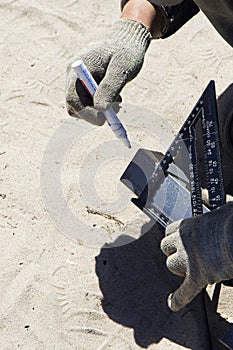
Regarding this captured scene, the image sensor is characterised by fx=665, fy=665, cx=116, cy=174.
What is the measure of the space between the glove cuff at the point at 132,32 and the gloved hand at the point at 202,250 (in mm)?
740

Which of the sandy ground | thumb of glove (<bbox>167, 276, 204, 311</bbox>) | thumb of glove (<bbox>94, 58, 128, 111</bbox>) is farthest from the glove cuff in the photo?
thumb of glove (<bbox>167, 276, 204, 311</bbox>)

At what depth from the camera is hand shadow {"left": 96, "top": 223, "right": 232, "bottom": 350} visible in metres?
2.40

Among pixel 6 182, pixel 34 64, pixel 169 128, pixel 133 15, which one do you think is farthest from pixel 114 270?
pixel 34 64

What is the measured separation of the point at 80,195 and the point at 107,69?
60 centimetres

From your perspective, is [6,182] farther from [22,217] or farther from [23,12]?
[23,12]

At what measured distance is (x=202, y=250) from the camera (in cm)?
200

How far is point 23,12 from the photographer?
3.44 meters

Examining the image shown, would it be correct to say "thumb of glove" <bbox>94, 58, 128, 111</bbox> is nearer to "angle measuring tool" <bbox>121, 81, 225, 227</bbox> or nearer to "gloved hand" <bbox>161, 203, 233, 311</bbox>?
"angle measuring tool" <bbox>121, 81, 225, 227</bbox>

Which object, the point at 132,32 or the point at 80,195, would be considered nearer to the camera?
the point at 132,32

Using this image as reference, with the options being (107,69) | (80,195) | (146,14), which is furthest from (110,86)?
(80,195)

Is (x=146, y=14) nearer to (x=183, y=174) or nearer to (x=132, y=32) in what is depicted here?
(x=132, y=32)

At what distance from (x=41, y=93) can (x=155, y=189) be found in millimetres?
872

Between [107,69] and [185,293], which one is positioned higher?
[107,69]

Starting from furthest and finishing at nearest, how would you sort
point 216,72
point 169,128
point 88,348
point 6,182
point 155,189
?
point 216,72 → point 169,128 → point 6,182 → point 155,189 → point 88,348
